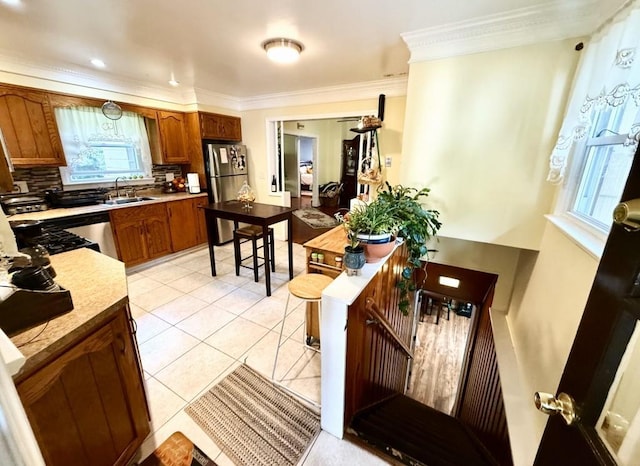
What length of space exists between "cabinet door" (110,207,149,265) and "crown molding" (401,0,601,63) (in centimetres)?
374

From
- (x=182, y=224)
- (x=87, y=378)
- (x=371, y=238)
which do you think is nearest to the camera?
(x=87, y=378)

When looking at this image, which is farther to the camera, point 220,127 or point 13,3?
point 220,127

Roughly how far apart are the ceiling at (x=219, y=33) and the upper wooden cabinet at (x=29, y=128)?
0.27 m

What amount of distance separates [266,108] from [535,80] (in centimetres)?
376

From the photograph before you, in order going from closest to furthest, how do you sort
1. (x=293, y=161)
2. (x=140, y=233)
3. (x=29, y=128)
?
(x=29, y=128) → (x=140, y=233) → (x=293, y=161)

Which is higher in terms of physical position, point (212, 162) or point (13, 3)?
point (13, 3)

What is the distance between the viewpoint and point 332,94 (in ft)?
12.5

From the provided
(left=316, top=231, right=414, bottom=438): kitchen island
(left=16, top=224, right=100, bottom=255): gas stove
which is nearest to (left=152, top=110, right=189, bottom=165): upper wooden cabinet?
(left=16, top=224, right=100, bottom=255): gas stove

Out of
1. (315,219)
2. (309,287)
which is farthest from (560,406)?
(315,219)

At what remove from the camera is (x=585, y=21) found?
5.46ft

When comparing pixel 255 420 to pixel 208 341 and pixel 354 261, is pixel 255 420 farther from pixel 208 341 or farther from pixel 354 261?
pixel 354 261

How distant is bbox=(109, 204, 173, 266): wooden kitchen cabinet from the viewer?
327 cm

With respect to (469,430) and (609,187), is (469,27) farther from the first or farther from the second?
(469,430)

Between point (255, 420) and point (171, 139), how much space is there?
Answer: 4094 mm
